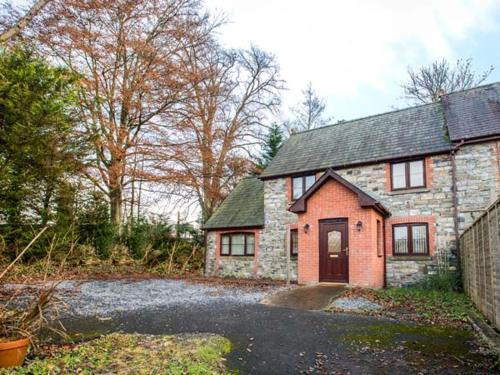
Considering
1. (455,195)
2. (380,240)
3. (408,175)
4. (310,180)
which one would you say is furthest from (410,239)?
(310,180)

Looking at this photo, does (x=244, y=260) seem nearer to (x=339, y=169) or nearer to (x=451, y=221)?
(x=339, y=169)

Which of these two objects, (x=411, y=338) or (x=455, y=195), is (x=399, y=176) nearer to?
(x=455, y=195)

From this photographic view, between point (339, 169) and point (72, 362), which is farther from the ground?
point (339, 169)

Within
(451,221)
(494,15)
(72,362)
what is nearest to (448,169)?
(451,221)

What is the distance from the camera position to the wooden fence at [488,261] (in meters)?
5.77

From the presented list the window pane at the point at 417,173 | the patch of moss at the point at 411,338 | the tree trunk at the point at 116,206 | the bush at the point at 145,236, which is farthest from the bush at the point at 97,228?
the patch of moss at the point at 411,338

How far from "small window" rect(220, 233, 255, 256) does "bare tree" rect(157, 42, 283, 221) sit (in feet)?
13.0

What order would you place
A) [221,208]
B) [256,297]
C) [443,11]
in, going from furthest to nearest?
[221,208]
[256,297]
[443,11]

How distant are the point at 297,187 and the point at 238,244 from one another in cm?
423

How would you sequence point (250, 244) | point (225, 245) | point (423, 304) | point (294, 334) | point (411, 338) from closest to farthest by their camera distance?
point (411, 338), point (294, 334), point (423, 304), point (250, 244), point (225, 245)

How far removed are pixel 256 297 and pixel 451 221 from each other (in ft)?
24.1

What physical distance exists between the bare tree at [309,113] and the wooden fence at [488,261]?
25.0m

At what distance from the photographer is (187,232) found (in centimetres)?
2328

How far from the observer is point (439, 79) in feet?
86.2
